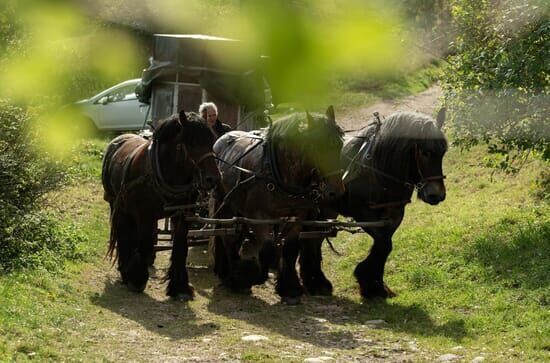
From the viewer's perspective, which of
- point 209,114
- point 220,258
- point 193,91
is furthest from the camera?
point 193,91

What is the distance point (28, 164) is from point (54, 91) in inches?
264

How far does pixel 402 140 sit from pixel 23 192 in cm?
420

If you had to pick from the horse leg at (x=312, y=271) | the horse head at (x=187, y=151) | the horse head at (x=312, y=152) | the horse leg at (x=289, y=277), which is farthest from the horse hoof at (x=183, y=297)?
the horse head at (x=312, y=152)

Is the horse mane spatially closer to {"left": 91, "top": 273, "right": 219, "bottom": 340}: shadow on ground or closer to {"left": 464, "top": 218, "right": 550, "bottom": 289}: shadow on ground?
{"left": 464, "top": 218, "right": 550, "bottom": 289}: shadow on ground

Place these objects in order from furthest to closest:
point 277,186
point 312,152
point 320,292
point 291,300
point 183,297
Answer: point 320,292, point 183,297, point 291,300, point 277,186, point 312,152

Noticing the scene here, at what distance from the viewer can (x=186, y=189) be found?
9.48 m

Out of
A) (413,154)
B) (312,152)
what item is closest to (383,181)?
(413,154)

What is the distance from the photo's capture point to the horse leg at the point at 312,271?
10258 millimetres

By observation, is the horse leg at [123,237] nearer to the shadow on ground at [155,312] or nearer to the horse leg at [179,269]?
the shadow on ground at [155,312]

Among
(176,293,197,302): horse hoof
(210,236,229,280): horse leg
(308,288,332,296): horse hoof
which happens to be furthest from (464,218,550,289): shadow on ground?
(176,293,197,302): horse hoof

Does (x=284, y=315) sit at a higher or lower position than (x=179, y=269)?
lower

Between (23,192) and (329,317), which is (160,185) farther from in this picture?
(329,317)

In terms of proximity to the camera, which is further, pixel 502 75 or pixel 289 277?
pixel 502 75

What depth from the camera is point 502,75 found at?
36.2 ft
